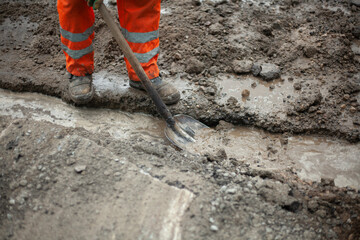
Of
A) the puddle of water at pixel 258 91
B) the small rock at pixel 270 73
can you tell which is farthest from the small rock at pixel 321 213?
the small rock at pixel 270 73

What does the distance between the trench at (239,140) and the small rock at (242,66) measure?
588 mm

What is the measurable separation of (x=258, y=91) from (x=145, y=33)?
1.15 m

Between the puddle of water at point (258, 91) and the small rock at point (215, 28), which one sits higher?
the small rock at point (215, 28)

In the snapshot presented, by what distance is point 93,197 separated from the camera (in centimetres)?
165

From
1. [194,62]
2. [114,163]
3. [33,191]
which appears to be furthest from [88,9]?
[33,191]

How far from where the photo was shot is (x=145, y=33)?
90.8 inches

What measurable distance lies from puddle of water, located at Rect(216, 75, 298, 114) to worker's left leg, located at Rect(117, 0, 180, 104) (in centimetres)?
49

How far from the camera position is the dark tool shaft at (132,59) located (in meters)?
2.00

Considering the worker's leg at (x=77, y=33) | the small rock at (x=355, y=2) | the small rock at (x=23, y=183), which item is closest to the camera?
the small rock at (x=23, y=183)

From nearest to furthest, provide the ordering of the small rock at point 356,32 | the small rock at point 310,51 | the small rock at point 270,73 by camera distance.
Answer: the small rock at point 270,73
the small rock at point 310,51
the small rock at point 356,32

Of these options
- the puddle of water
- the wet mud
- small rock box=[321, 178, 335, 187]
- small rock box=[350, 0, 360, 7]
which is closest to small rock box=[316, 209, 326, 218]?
small rock box=[321, 178, 335, 187]

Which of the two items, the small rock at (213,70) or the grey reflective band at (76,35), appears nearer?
the grey reflective band at (76,35)

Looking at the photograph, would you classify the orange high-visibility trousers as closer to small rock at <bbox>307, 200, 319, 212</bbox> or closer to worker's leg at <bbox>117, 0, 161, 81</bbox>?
worker's leg at <bbox>117, 0, 161, 81</bbox>

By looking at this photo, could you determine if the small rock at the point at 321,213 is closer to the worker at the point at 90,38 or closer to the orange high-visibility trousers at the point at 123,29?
the worker at the point at 90,38
